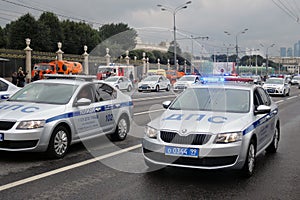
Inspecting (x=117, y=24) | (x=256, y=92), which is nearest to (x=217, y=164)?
(x=256, y=92)

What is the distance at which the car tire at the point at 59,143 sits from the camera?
23.8 ft

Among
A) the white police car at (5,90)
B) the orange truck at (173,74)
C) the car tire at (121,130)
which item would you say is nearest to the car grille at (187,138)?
the car tire at (121,130)

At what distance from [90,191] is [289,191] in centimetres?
279

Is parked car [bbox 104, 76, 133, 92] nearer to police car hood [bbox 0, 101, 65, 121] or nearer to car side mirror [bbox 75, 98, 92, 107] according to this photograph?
car side mirror [bbox 75, 98, 92, 107]

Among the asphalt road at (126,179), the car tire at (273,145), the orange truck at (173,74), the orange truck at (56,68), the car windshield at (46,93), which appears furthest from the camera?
the orange truck at (173,74)

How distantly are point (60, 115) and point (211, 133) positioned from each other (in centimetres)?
300

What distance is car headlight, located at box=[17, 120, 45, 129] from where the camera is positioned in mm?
6941

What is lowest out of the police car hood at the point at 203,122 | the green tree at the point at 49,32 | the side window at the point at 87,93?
the police car hood at the point at 203,122

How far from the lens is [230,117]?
6.44 metres

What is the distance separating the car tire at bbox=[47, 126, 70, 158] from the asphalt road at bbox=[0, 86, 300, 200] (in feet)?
0.54

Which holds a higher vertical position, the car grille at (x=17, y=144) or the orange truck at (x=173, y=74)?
the orange truck at (x=173, y=74)

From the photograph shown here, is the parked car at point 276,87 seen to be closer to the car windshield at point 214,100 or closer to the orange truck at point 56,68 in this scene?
the orange truck at point 56,68

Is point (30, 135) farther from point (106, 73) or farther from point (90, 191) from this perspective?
point (106, 73)

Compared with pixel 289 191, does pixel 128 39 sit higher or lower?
higher
